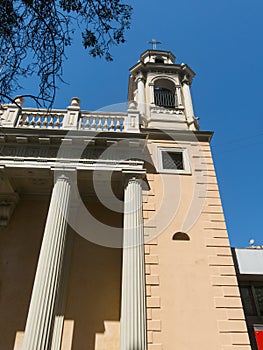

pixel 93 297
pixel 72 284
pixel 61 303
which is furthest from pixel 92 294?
pixel 61 303

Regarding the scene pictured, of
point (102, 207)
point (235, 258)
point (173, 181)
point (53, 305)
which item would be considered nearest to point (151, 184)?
point (173, 181)

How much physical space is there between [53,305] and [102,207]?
19.7 ft

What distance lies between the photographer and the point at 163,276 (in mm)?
9172

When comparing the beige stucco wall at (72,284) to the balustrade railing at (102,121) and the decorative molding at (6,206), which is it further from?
the balustrade railing at (102,121)

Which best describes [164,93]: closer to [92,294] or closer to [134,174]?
[134,174]

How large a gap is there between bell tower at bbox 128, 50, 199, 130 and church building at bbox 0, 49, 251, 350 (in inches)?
5.5

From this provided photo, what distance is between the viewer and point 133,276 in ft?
27.5

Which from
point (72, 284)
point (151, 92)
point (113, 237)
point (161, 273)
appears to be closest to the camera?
point (161, 273)

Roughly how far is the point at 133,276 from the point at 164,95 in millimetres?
11531

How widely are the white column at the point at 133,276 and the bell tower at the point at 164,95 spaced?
514 centimetres

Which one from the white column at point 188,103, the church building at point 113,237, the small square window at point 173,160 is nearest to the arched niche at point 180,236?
the church building at point 113,237

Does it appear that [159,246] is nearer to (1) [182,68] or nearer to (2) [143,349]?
(2) [143,349]

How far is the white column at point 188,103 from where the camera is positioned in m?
14.5

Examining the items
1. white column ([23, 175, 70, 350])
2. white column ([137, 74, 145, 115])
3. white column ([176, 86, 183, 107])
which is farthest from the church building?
white column ([176, 86, 183, 107])
